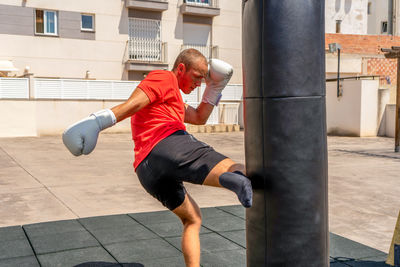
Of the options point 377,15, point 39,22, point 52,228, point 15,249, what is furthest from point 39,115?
point 377,15

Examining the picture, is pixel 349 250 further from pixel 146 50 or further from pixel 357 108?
pixel 146 50

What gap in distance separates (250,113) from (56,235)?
9.35 ft

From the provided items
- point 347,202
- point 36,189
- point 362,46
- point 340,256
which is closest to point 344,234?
point 340,256

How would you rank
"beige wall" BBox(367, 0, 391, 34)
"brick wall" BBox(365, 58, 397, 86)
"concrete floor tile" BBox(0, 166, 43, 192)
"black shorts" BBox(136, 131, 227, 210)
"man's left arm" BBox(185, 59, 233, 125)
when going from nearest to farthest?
"black shorts" BBox(136, 131, 227, 210)
"man's left arm" BBox(185, 59, 233, 125)
"concrete floor tile" BBox(0, 166, 43, 192)
"brick wall" BBox(365, 58, 397, 86)
"beige wall" BBox(367, 0, 391, 34)

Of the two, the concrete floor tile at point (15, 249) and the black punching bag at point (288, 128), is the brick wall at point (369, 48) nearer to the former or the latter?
the concrete floor tile at point (15, 249)

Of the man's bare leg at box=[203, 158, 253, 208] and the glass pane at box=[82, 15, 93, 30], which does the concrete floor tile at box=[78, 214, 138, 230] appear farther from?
the glass pane at box=[82, 15, 93, 30]

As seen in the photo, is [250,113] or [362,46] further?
[362,46]

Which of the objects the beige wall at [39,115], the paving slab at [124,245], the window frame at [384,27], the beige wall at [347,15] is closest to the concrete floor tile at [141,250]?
the paving slab at [124,245]

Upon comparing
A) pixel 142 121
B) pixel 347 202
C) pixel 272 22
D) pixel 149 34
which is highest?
pixel 149 34

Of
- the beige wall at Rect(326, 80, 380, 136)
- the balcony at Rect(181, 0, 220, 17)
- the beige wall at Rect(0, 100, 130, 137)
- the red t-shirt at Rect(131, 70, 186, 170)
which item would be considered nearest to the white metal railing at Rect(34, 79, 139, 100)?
the beige wall at Rect(0, 100, 130, 137)

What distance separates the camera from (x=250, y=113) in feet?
7.35

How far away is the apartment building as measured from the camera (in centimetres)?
1902

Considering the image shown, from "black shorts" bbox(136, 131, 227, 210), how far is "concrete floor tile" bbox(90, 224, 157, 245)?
5.20 ft

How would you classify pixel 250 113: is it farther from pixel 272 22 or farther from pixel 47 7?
pixel 47 7
